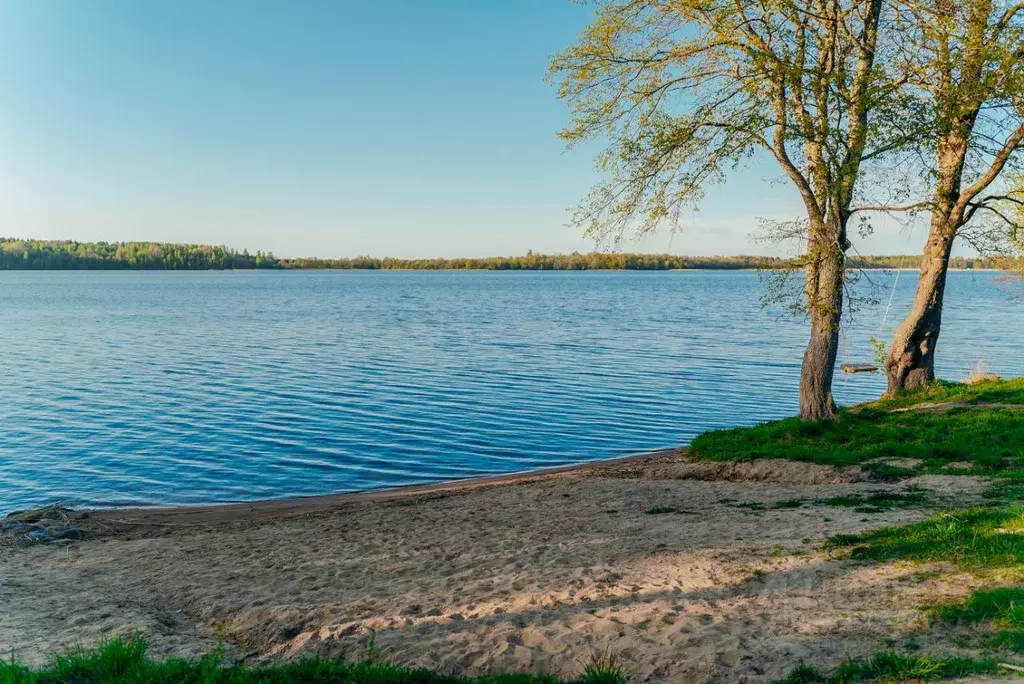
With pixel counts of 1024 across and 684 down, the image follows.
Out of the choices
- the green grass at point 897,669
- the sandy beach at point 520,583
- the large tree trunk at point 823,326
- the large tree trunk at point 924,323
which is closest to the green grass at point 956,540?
the sandy beach at point 520,583

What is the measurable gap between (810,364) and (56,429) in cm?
2249

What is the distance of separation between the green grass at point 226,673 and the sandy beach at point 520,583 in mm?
419

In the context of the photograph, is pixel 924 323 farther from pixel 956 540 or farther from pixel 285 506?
pixel 285 506

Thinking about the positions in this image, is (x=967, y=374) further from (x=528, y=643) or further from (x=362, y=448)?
(x=528, y=643)

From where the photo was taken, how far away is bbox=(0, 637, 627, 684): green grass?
19.8ft

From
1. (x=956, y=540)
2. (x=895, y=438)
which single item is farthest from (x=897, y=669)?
(x=895, y=438)

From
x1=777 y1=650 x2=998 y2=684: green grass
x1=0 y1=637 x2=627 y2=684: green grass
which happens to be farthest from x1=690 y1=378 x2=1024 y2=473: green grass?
x1=0 y1=637 x2=627 y2=684: green grass

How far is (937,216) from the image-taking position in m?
20.0

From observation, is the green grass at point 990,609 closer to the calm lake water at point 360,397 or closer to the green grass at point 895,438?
the green grass at point 895,438

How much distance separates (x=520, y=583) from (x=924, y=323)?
1680 centimetres

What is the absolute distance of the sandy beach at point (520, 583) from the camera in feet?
23.3

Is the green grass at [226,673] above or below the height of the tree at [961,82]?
below

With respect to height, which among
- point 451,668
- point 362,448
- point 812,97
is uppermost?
point 812,97

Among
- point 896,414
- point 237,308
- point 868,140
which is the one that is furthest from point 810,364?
point 237,308
